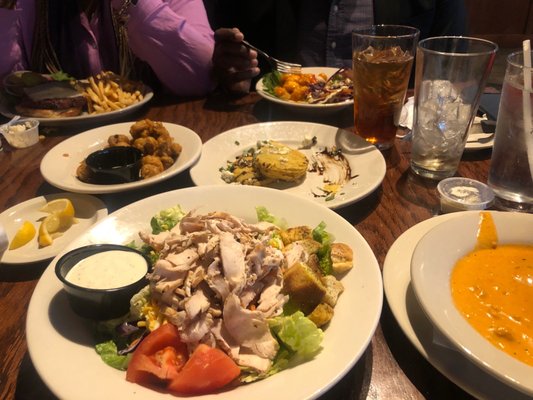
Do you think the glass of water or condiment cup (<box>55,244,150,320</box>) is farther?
the glass of water

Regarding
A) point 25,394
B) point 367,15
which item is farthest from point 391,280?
point 367,15

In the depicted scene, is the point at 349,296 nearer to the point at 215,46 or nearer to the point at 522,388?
the point at 522,388

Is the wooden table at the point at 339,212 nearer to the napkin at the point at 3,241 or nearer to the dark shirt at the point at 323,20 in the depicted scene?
the napkin at the point at 3,241

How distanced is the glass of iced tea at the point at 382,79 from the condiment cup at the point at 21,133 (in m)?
2.02

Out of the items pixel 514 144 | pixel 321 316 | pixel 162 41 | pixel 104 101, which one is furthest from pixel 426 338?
pixel 162 41

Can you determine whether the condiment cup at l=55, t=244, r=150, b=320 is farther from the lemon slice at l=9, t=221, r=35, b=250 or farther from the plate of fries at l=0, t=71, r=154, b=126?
the plate of fries at l=0, t=71, r=154, b=126

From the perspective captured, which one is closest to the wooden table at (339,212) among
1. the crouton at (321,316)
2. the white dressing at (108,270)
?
the crouton at (321,316)

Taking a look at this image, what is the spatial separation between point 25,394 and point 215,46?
2.95 m

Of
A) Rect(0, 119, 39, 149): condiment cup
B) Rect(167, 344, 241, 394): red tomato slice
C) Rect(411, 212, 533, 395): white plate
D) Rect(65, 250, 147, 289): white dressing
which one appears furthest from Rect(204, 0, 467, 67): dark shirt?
Rect(167, 344, 241, 394): red tomato slice

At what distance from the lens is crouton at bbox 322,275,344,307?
4.40ft

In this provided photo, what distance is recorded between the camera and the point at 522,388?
36.6 inches

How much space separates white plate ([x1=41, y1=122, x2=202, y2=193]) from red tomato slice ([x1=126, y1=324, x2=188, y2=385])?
932 mm

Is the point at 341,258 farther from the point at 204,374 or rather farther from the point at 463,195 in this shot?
the point at 463,195

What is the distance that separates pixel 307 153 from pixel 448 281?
1.35 meters
